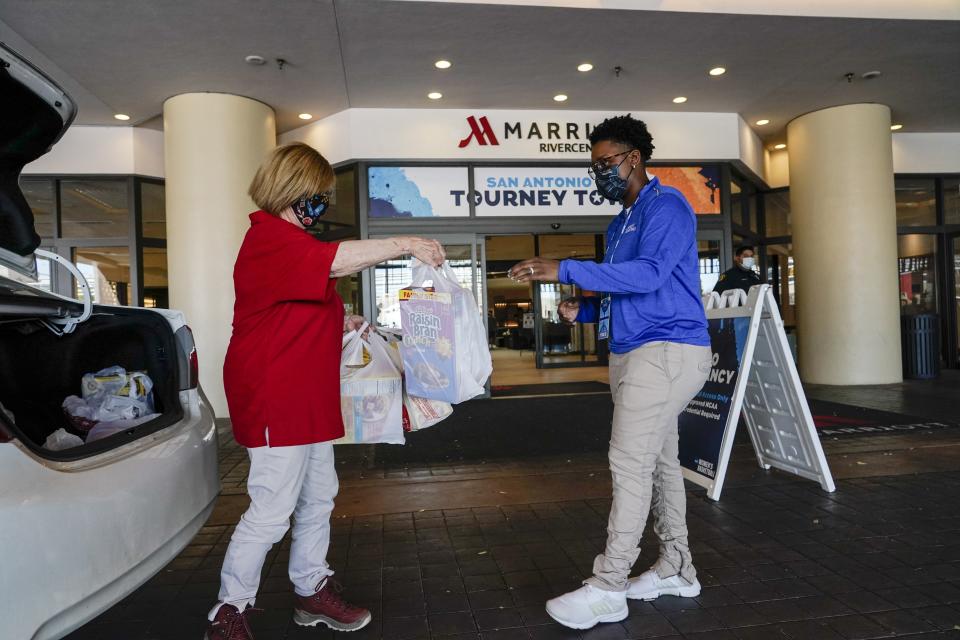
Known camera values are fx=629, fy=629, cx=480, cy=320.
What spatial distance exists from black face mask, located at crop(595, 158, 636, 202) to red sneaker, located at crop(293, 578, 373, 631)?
196 cm

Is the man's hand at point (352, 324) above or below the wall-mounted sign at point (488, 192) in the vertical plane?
below

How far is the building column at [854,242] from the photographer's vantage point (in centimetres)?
923

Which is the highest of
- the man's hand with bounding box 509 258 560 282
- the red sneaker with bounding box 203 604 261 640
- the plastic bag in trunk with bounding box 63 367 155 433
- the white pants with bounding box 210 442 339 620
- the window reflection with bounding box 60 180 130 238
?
the window reflection with bounding box 60 180 130 238

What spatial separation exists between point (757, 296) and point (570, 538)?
1.83 metres

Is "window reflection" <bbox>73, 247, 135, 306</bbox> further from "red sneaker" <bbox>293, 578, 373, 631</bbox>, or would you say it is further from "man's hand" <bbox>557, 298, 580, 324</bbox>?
"man's hand" <bbox>557, 298, 580, 324</bbox>

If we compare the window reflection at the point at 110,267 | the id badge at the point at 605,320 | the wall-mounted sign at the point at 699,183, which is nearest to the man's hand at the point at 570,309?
the id badge at the point at 605,320

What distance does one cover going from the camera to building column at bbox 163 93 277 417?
786cm

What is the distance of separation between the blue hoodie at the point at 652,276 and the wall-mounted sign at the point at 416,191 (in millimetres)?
6458

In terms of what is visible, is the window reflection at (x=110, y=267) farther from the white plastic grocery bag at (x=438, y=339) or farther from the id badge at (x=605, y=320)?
the id badge at (x=605, y=320)

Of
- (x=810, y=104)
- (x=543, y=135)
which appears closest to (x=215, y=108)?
(x=543, y=135)

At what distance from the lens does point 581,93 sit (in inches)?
331

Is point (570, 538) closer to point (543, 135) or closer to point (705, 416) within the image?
point (705, 416)

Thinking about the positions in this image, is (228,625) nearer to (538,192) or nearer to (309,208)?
(309,208)

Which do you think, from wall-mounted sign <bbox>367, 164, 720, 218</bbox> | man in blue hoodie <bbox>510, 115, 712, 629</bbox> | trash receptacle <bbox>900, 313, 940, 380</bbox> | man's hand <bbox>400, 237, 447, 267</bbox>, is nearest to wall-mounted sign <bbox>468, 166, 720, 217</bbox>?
wall-mounted sign <bbox>367, 164, 720, 218</bbox>
